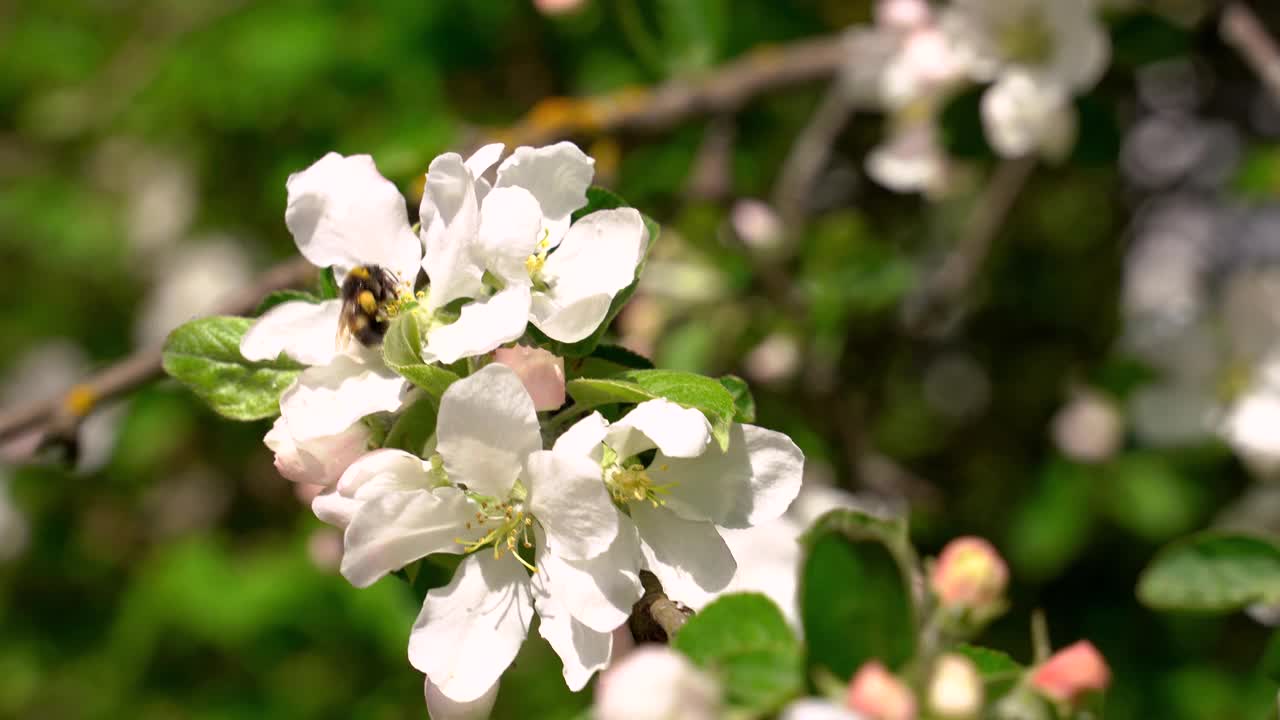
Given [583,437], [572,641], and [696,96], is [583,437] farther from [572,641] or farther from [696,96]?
[696,96]

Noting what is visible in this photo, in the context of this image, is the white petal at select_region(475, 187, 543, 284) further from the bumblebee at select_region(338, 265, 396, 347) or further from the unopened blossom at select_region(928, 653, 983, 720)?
the unopened blossom at select_region(928, 653, 983, 720)

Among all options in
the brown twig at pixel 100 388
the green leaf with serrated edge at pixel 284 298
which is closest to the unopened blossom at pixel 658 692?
the green leaf with serrated edge at pixel 284 298

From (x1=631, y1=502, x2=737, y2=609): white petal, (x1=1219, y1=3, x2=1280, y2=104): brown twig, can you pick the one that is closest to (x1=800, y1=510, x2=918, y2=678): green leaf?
(x1=631, y1=502, x2=737, y2=609): white petal

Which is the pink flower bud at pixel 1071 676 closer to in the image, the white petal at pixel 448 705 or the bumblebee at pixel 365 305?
the white petal at pixel 448 705

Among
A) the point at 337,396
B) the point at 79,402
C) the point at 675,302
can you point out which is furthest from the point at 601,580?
the point at 675,302

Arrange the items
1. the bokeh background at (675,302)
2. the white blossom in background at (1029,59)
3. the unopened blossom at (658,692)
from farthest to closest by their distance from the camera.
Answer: the bokeh background at (675,302)
the white blossom in background at (1029,59)
the unopened blossom at (658,692)

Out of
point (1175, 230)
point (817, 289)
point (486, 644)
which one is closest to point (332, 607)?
point (817, 289)
